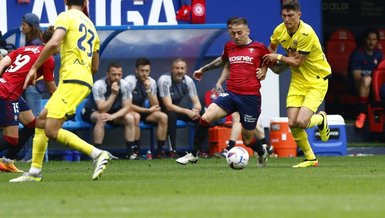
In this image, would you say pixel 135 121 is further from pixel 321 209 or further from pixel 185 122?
pixel 321 209

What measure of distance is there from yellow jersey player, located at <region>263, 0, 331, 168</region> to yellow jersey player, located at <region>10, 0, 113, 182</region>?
3795mm

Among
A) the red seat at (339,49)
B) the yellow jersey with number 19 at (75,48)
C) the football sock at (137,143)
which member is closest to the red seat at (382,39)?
the red seat at (339,49)

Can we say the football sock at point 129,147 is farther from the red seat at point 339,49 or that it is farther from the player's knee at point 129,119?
the red seat at point 339,49

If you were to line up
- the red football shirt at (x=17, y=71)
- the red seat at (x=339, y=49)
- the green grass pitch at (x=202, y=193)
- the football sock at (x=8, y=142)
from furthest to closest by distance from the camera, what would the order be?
the red seat at (x=339, y=49), the football sock at (x=8, y=142), the red football shirt at (x=17, y=71), the green grass pitch at (x=202, y=193)

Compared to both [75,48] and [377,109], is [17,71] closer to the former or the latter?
[75,48]

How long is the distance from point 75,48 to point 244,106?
4289mm

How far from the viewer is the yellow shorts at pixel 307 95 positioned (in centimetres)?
1775

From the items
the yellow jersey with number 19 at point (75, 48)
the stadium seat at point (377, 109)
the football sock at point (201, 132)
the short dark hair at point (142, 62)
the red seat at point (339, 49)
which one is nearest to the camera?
the yellow jersey with number 19 at point (75, 48)

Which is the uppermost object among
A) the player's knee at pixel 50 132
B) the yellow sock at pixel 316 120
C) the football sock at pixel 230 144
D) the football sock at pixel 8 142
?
the player's knee at pixel 50 132

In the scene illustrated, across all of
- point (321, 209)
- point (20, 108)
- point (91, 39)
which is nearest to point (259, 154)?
point (20, 108)

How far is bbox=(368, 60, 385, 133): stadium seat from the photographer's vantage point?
2464 centimetres

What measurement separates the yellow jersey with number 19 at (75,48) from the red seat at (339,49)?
44.6 ft

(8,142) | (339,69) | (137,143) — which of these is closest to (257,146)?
(8,142)

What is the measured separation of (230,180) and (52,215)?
432 centimetres
